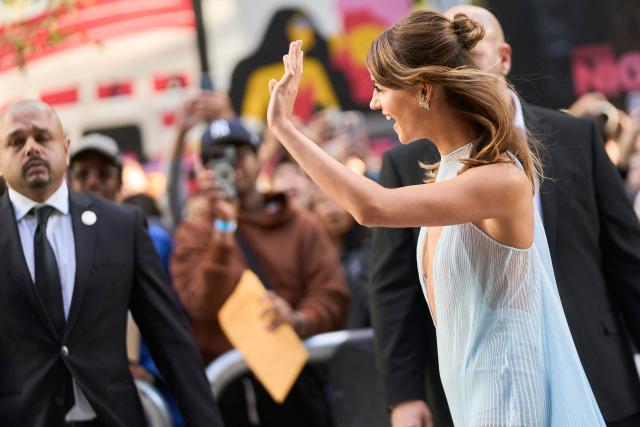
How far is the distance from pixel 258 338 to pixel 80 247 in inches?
64.6

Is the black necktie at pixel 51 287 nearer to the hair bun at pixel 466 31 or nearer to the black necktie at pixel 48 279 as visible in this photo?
the black necktie at pixel 48 279

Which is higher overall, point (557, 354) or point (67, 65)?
point (67, 65)

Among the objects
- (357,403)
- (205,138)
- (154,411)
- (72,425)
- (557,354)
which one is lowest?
(357,403)

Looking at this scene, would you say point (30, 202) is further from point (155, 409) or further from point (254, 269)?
point (254, 269)

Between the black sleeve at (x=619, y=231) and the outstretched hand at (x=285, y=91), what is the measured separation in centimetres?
166

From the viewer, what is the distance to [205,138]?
604cm

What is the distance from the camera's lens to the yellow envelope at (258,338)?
5.37m

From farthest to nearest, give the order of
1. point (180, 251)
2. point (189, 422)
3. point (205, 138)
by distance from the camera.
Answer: point (205, 138), point (180, 251), point (189, 422)

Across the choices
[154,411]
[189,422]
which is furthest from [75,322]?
[154,411]

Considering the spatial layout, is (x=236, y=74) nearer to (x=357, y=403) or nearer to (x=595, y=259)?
(x=357, y=403)

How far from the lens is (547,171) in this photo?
4109mm

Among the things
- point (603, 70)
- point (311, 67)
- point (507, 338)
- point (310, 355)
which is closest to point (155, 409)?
point (310, 355)

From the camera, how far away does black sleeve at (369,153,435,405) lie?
4.29m

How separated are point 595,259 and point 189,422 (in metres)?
1.65
